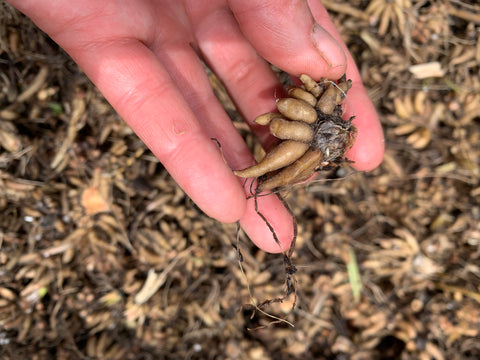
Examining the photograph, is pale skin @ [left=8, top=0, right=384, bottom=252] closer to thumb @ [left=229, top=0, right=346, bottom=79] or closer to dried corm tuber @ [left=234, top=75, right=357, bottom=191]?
thumb @ [left=229, top=0, right=346, bottom=79]

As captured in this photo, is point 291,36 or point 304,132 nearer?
point 291,36

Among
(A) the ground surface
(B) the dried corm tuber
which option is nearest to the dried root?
(B) the dried corm tuber

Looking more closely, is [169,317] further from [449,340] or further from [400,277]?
[449,340]

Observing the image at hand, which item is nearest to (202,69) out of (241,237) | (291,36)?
(291,36)

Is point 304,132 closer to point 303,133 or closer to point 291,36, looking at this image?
point 303,133

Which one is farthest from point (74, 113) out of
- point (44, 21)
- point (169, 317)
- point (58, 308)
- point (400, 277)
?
point (400, 277)

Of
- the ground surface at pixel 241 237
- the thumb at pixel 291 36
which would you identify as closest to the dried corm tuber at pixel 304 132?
the thumb at pixel 291 36
